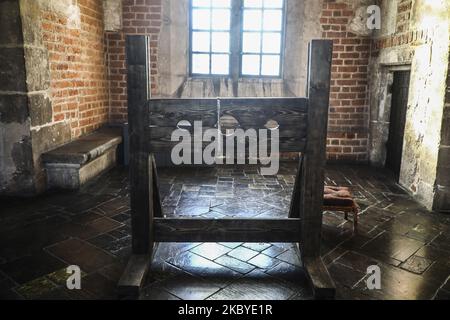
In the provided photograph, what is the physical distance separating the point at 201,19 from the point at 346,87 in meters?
2.79

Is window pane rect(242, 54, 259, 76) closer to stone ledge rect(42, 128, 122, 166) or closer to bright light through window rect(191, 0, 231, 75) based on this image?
bright light through window rect(191, 0, 231, 75)

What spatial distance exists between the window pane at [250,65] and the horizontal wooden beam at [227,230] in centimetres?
434

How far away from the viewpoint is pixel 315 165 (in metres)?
2.83

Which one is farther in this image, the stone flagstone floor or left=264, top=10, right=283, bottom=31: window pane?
left=264, top=10, right=283, bottom=31: window pane

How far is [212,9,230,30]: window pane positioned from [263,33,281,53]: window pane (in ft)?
2.31

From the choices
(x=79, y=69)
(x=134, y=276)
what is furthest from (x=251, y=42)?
(x=134, y=276)

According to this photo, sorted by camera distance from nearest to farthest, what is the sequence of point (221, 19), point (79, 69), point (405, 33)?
point (405, 33)
point (79, 69)
point (221, 19)

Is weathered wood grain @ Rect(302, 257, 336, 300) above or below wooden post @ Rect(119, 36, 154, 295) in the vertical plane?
below

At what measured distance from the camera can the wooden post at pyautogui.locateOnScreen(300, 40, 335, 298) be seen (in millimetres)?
2643

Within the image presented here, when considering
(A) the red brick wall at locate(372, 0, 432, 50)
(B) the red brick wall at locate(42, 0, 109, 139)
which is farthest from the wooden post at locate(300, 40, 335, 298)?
(B) the red brick wall at locate(42, 0, 109, 139)

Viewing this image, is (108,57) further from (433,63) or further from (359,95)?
(433,63)

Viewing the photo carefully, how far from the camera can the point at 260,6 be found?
6551 mm

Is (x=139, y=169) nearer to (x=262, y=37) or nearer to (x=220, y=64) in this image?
(x=220, y=64)

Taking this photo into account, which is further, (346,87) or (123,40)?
(346,87)
